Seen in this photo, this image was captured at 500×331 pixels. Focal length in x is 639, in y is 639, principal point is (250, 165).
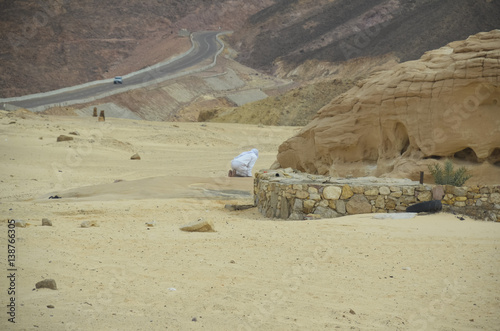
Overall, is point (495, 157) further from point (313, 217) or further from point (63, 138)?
point (63, 138)

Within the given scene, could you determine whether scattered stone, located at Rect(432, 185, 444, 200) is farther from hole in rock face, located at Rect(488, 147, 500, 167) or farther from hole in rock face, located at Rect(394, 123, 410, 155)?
hole in rock face, located at Rect(394, 123, 410, 155)

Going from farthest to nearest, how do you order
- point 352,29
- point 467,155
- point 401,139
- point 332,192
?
1. point 352,29
2. point 401,139
3. point 467,155
4. point 332,192

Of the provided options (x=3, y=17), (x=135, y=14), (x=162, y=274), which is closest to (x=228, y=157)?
(x=162, y=274)

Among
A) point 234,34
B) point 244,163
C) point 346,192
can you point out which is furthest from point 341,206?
point 234,34

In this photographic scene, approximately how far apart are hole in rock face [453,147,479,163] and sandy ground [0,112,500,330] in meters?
3.73

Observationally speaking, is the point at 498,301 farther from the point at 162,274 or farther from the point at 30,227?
the point at 30,227

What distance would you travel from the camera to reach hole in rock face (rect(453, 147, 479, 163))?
1327cm

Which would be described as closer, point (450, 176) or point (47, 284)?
point (47, 284)

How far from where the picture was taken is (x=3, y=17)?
76562mm

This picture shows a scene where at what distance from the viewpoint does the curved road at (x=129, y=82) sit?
54.5 meters

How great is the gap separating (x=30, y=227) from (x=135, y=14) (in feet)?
283

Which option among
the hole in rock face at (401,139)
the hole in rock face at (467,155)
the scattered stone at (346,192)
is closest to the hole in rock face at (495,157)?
the hole in rock face at (467,155)

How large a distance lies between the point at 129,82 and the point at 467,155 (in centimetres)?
5095

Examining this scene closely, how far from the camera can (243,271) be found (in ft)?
23.1
